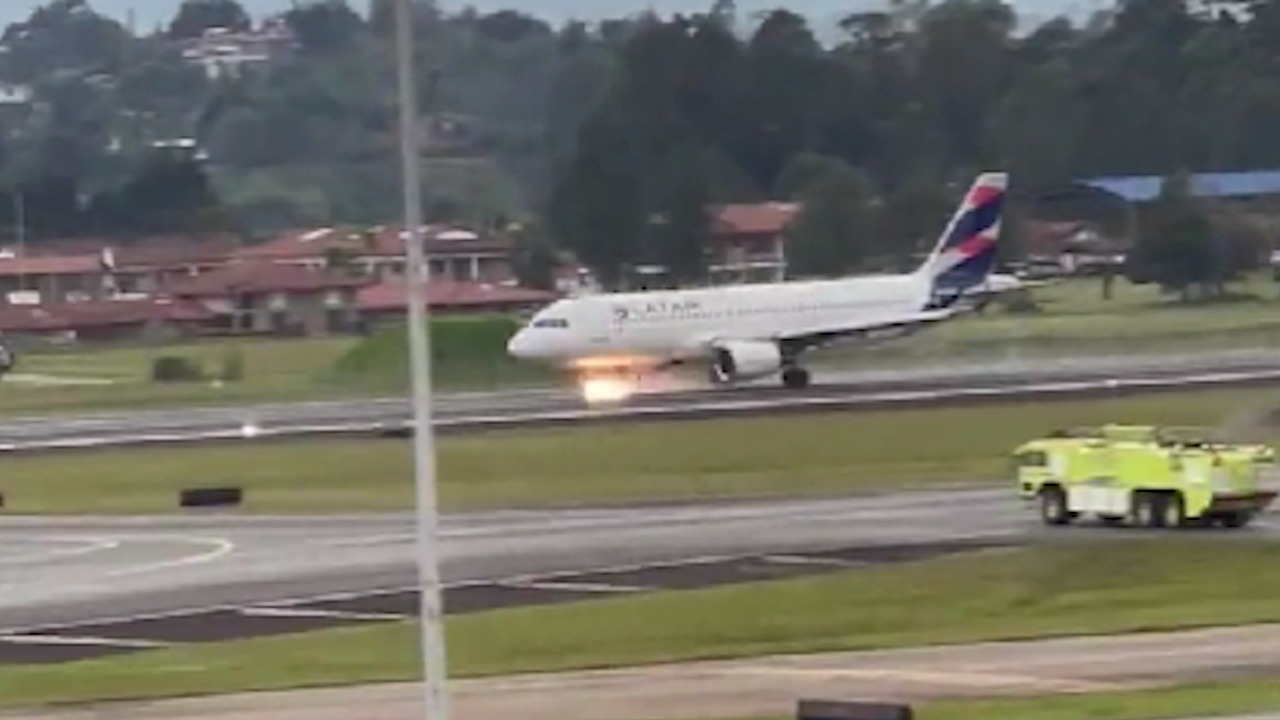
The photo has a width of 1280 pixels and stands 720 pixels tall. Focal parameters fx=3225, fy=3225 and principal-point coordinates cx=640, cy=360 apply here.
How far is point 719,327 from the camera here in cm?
9606

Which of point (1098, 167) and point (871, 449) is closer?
point (871, 449)

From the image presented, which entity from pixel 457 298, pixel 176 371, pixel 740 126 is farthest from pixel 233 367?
pixel 740 126

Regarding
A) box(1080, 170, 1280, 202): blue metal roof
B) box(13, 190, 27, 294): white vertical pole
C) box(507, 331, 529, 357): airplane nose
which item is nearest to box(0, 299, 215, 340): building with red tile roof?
box(13, 190, 27, 294): white vertical pole

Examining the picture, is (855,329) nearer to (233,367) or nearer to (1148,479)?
(233,367)

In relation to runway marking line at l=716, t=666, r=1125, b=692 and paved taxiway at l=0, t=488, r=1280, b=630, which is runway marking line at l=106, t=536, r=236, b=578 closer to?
paved taxiway at l=0, t=488, r=1280, b=630

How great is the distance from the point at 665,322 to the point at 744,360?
282cm

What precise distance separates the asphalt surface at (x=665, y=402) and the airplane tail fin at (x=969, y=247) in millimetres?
2928

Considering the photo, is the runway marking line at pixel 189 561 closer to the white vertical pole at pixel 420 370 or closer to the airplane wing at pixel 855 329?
the white vertical pole at pixel 420 370

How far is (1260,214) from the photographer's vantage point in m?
128

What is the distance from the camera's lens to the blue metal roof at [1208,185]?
130 metres

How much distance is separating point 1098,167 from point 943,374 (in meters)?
40.8

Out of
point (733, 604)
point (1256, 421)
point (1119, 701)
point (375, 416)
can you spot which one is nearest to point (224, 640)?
point (733, 604)

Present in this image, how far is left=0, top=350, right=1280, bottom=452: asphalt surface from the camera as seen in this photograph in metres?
80.8

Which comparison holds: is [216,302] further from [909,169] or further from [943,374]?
[943,374]
